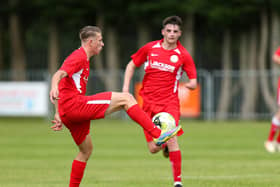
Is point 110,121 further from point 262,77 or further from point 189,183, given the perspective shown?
point 189,183

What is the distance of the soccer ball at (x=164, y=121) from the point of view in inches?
375

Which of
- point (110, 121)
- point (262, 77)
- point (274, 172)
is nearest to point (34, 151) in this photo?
point (274, 172)

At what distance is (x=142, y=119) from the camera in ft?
29.9

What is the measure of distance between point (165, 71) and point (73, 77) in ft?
7.11

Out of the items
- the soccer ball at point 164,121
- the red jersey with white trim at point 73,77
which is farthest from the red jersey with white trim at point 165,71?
the red jersey with white trim at point 73,77

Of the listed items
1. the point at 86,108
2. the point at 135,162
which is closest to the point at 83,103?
the point at 86,108

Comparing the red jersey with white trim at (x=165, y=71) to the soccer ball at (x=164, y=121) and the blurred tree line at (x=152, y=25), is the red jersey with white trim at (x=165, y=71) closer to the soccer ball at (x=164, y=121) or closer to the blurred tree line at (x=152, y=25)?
the soccer ball at (x=164, y=121)

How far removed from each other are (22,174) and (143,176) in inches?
79.3

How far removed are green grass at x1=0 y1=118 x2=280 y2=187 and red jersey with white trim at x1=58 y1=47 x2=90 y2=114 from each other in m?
2.11

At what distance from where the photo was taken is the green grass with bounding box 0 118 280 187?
11.3 metres

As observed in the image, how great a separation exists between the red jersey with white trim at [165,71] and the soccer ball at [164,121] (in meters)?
0.87

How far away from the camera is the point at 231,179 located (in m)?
11.4

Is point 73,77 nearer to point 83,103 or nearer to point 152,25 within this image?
point 83,103

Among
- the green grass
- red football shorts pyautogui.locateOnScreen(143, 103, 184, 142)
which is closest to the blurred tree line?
the green grass
